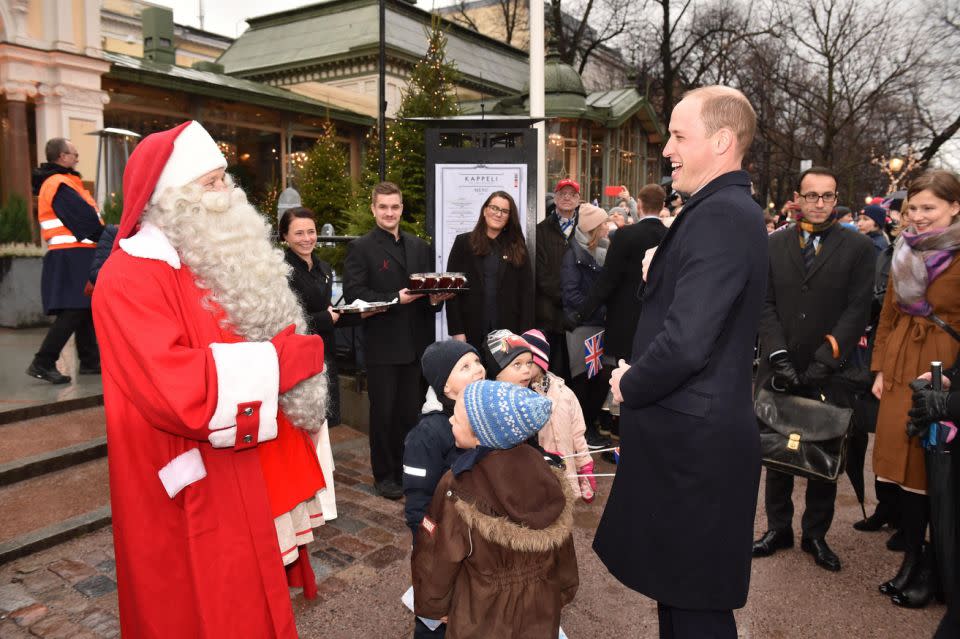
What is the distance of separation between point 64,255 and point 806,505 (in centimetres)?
686

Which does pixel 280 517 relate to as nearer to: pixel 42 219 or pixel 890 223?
pixel 42 219

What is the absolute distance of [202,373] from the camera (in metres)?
2.05

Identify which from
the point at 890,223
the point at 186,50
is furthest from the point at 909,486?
the point at 186,50

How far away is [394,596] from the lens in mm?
3670

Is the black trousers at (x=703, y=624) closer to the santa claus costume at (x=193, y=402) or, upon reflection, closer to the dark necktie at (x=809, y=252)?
the santa claus costume at (x=193, y=402)

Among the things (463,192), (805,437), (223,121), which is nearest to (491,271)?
(463,192)

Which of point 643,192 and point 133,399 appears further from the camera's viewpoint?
point 643,192

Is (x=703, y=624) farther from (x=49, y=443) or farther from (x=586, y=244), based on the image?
(x=49, y=443)

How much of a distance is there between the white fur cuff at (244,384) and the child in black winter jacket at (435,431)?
690mm

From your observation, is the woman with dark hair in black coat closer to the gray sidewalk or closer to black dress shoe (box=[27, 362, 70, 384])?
the gray sidewalk

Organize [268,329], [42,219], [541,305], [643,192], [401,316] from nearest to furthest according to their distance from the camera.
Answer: [268,329], [401,316], [643,192], [541,305], [42,219]

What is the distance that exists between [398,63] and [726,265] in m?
19.3

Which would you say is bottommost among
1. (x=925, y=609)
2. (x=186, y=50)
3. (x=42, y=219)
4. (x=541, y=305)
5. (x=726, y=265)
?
(x=925, y=609)

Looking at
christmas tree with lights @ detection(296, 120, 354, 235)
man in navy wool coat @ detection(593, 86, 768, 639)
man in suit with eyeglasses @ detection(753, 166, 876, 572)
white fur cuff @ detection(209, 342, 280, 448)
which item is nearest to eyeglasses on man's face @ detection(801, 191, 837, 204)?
man in suit with eyeglasses @ detection(753, 166, 876, 572)
